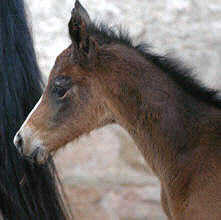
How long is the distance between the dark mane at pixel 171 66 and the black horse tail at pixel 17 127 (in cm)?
26

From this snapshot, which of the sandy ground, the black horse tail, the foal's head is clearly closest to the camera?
the black horse tail

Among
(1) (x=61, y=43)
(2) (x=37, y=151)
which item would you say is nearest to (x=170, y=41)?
(1) (x=61, y=43)

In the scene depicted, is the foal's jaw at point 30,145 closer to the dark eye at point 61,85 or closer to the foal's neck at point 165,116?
the dark eye at point 61,85

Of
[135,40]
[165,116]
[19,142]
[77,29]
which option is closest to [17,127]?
[19,142]

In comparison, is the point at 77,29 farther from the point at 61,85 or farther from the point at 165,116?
the point at 165,116

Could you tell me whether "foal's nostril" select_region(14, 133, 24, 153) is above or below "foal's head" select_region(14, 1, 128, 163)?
below

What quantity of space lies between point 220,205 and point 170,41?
2.04m

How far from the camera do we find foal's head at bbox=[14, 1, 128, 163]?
1435mm

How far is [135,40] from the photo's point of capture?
2348 millimetres

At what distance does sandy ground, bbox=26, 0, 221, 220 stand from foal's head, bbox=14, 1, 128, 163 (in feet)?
3.02

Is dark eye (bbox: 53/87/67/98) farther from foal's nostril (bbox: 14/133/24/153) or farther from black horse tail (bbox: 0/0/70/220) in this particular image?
foal's nostril (bbox: 14/133/24/153)

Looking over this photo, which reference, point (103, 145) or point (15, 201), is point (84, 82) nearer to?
point (15, 201)

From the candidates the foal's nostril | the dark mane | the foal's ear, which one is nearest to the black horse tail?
the foal's nostril

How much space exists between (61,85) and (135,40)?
0.97 m
